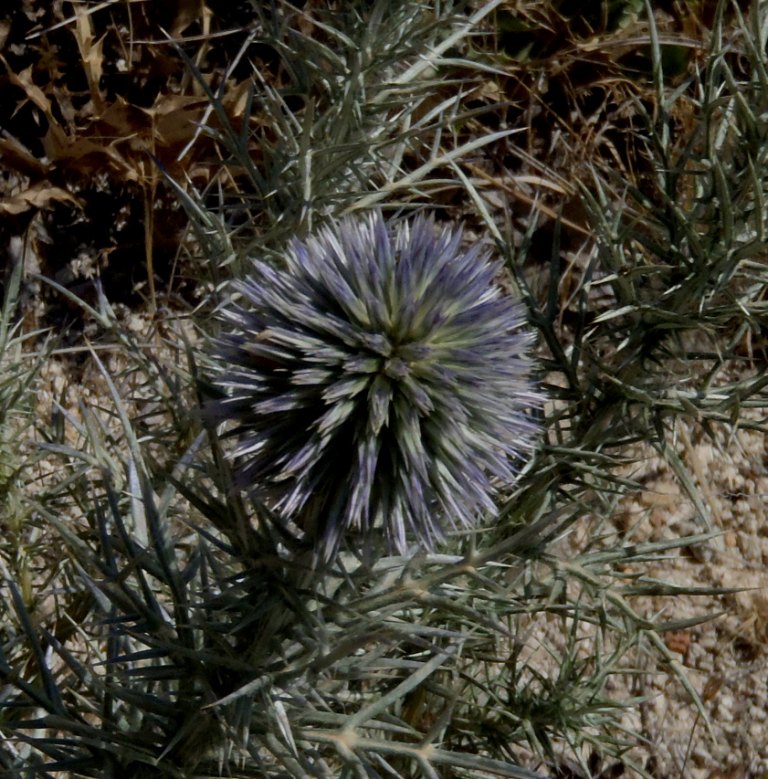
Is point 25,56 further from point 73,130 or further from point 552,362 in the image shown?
point 552,362

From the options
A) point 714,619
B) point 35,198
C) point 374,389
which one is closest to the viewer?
point 374,389

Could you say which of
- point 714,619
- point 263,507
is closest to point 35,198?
point 263,507

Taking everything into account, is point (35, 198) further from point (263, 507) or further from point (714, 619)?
point (714, 619)

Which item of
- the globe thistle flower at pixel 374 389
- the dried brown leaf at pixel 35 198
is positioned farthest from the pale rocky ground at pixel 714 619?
the dried brown leaf at pixel 35 198

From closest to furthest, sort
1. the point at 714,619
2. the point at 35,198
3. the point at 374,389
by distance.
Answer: the point at 374,389, the point at 714,619, the point at 35,198

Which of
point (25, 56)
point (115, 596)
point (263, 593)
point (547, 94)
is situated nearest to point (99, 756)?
point (115, 596)

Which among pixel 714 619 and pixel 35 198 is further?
pixel 35 198

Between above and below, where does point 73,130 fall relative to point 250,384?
above

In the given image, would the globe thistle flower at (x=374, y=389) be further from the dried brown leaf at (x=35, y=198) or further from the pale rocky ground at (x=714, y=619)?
the dried brown leaf at (x=35, y=198)

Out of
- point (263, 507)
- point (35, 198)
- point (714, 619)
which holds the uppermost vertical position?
point (35, 198)
